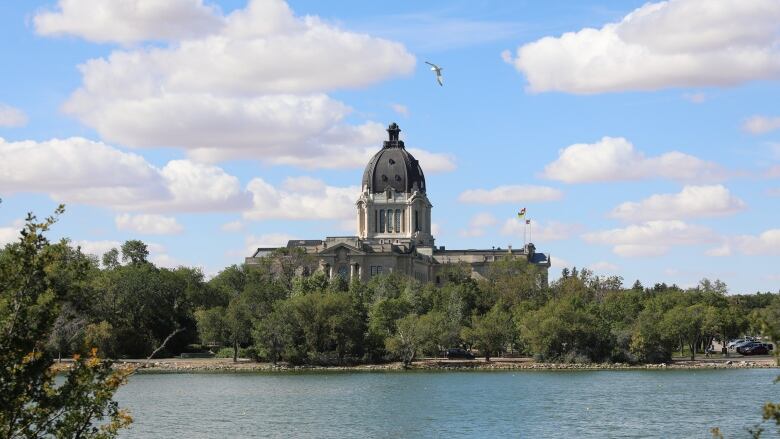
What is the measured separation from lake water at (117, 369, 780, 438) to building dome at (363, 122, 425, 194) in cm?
10786

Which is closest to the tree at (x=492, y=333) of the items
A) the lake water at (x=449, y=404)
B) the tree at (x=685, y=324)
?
the lake water at (x=449, y=404)

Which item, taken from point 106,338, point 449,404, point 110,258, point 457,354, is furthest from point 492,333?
point 110,258

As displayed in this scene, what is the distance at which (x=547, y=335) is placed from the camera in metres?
95.1

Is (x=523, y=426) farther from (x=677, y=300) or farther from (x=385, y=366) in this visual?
(x=677, y=300)

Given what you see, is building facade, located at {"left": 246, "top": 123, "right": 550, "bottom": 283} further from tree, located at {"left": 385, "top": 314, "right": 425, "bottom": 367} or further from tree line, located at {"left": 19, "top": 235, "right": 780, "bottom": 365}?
tree, located at {"left": 385, "top": 314, "right": 425, "bottom": 367}

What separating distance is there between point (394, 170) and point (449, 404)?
133 meters

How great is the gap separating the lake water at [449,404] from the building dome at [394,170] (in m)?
108

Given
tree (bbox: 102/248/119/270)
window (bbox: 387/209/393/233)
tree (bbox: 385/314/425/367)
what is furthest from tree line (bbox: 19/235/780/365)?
window (bbox: 387/209/393/233)

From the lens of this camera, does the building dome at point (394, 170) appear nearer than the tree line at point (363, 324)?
No

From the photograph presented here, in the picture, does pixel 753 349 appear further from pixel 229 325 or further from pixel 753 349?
pixel 229 325

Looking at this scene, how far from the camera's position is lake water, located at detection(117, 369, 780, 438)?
5241 cm

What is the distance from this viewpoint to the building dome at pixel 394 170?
194625mm

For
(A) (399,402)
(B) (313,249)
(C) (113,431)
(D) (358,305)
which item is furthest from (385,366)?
(B) (313,249)

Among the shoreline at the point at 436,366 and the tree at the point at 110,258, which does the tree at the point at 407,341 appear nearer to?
the shoreline at the point at 436,366
